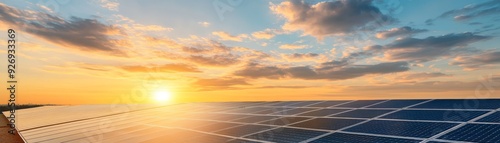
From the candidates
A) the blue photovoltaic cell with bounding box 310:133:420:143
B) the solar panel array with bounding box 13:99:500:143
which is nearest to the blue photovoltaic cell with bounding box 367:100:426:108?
the solar panel array with bounding box 13:99:500:143

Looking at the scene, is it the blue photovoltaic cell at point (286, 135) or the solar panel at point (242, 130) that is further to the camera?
the solar panel at point (242, 130)

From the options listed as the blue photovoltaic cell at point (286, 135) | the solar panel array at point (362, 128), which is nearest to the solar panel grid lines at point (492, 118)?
the solar panel array at point (362, 128)

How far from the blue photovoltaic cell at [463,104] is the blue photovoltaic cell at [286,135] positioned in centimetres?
616

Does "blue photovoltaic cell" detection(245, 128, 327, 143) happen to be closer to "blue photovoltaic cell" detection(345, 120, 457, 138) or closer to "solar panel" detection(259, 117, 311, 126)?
"blue photovoltaic cell" detection(345, 120, 457, 138)

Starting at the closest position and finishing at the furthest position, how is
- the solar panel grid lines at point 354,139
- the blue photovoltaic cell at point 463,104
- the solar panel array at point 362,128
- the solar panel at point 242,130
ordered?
the solar panel grid lines at point 354,139 < the solar panel array at point 362,128 < the solar panel at point 242,130 < the blue photovoltaic cell at point 463,104

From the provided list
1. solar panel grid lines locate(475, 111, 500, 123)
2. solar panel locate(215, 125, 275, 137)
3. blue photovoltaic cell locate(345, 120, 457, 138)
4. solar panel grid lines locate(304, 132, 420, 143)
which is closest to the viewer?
solar panel grid lines locate(304, 132, 420, 143)

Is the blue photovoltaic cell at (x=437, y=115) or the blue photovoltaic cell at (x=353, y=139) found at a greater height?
the blue photovoltaic cell at (x=437, y=115)

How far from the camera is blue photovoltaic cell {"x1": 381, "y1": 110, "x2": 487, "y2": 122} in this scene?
417 inches

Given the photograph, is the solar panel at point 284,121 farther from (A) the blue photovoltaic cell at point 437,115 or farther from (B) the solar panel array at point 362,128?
(A) the blue photovoltaic cell at point 437,115

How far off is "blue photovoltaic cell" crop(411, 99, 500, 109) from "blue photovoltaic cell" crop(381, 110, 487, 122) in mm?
1074

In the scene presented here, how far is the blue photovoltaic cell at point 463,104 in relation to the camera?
12242 millimetres

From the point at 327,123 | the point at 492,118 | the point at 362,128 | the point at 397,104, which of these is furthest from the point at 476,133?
the point at 397,104

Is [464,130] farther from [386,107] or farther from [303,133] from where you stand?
[386,107]

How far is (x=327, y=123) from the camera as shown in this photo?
12125mm
